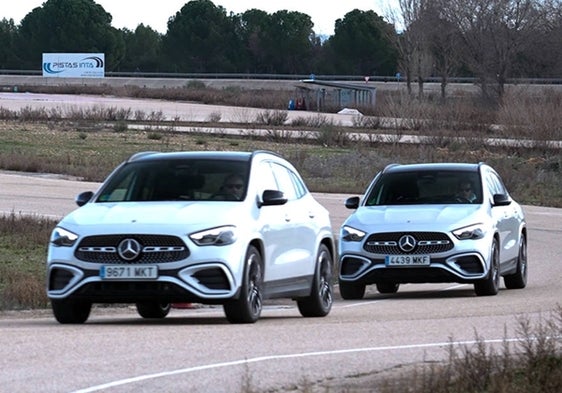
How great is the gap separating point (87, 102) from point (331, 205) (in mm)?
62518

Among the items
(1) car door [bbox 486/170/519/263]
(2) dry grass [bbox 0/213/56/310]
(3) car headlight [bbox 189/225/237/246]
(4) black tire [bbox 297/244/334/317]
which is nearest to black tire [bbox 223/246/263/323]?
(3) car headlight [bbox 189/225/237/246]

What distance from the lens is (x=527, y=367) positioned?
978 centimetres

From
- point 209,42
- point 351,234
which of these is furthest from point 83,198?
point 209,42

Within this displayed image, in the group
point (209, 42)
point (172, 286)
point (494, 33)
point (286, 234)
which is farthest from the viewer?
point (209, 42)

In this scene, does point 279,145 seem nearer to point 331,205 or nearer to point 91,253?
point 331,205

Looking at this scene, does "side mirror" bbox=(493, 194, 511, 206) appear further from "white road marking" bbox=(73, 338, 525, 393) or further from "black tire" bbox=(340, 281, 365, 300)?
"white road marking" bbox=(73, 338, 525, 393)

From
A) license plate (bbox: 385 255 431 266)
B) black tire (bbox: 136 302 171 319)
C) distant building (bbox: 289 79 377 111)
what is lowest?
distant building (bbox: 289 79 377 111)

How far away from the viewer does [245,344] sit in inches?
466

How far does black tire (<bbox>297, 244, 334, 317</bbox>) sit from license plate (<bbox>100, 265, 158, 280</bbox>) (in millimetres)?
2610

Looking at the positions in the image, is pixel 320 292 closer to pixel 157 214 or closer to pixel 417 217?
pixel 157 214

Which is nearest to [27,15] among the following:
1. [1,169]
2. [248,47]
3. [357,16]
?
[248,47]

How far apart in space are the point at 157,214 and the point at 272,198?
49.8 inches

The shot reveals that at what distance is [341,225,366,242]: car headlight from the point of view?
18453 millimetres

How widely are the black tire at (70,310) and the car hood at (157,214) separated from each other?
0.71 m
